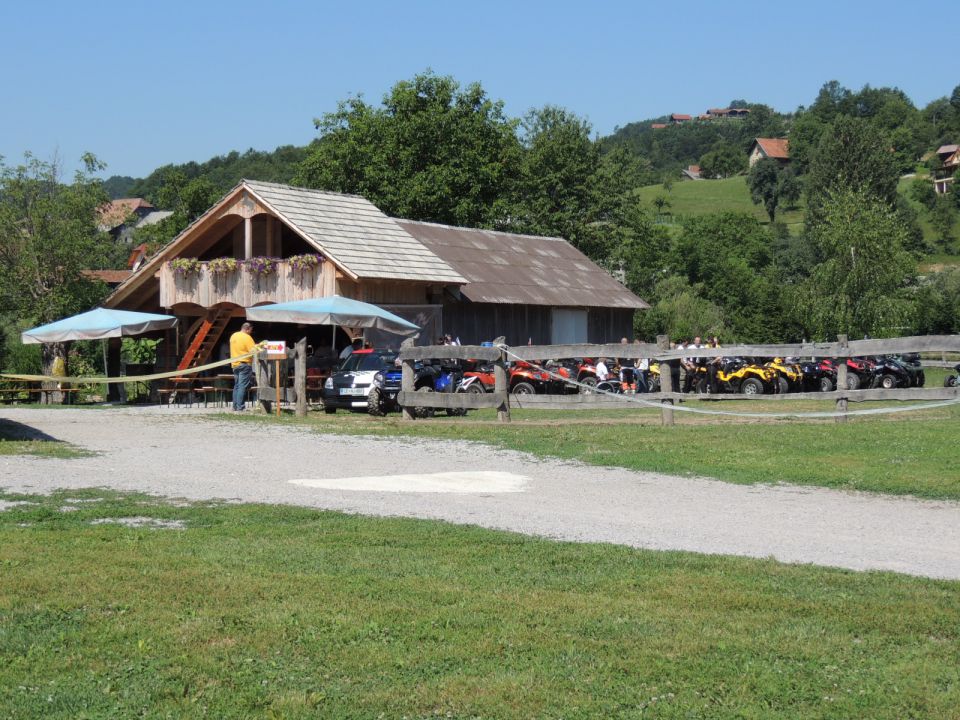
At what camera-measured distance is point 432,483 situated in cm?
1338

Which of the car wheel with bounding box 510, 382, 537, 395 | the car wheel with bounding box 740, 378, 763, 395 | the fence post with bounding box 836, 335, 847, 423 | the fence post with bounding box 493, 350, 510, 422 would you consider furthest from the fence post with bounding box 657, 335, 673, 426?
the car wheel with bounding box 740, 378, 763, 395

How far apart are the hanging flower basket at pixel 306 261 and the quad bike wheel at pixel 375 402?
1107 cm

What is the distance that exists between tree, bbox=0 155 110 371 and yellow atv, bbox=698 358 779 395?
2294cm

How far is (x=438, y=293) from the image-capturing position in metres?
38.3

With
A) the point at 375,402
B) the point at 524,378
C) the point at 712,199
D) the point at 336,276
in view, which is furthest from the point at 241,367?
the point at 712,199

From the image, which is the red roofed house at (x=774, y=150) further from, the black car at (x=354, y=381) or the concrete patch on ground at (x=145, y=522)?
the concrete patch on ground at (x=145, y=522)

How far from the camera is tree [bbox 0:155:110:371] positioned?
42656 mm

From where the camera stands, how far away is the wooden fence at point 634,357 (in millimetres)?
20328

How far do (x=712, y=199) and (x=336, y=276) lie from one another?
421 feet

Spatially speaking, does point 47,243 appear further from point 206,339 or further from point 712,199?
point 712,199

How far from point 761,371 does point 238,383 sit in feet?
44.9

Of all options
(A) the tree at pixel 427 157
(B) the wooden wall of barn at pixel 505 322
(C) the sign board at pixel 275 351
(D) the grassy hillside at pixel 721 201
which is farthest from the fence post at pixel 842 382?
(D) the grassy hillside at pixel 721 201

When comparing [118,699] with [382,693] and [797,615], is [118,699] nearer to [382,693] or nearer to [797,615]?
[382,693]

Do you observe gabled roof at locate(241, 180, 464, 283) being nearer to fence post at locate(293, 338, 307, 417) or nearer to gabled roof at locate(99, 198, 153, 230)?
fence post at locate(293, 338, 307, 417)
